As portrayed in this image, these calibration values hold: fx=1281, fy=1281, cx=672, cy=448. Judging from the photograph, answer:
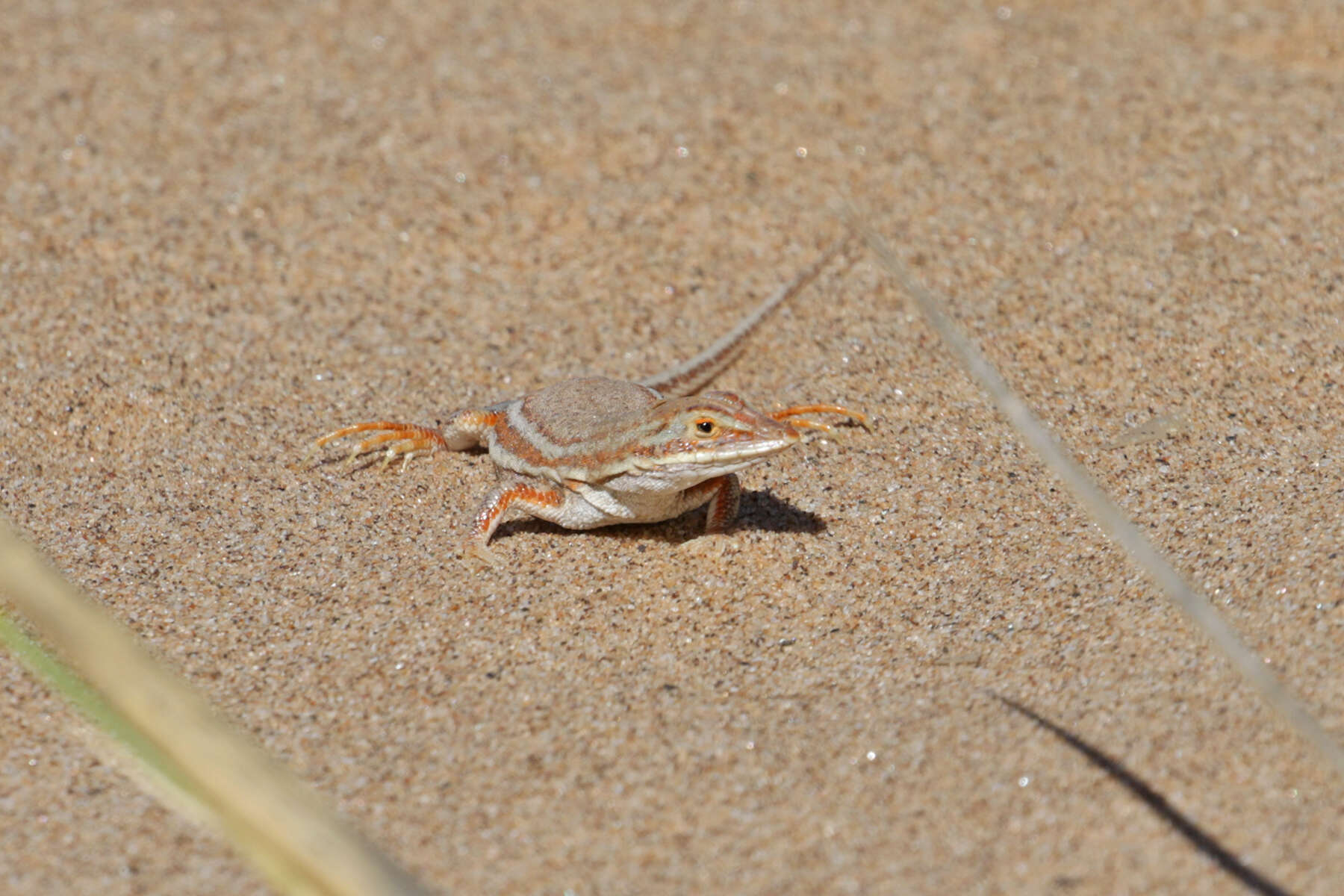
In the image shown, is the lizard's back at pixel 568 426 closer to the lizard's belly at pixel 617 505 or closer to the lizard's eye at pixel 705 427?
the lizard's belly at pixel 617 505

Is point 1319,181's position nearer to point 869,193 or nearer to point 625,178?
point 869,193

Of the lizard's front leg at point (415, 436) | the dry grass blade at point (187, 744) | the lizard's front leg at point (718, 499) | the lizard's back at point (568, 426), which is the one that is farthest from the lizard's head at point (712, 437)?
the dry grass blade at point (187, 744)

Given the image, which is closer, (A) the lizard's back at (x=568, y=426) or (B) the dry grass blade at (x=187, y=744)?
(B) the dry grass blade at (x=187, y=744)

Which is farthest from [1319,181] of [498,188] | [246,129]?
[246,129]

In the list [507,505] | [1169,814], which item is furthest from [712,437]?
[1169,814]

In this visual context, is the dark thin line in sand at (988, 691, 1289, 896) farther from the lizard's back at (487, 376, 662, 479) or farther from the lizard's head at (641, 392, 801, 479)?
the lizard's back at (487, 376, 662, 479)

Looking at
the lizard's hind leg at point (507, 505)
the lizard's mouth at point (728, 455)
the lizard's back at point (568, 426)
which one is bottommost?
the lizard's hind leg at point (507, 505)
